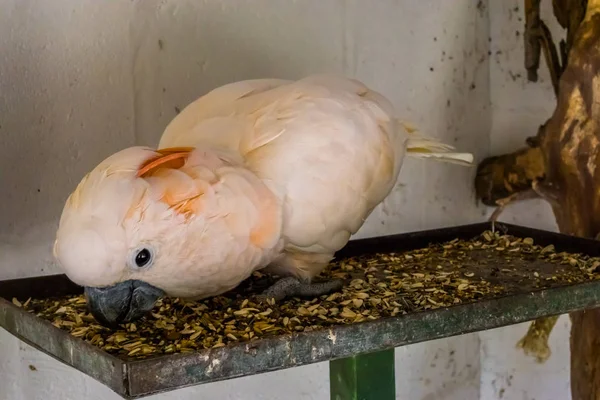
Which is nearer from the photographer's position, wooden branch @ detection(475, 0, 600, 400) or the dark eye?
the dark eye

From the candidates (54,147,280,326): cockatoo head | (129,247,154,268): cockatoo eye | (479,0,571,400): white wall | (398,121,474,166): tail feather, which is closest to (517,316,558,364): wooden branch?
(479,0,571,400): white wall

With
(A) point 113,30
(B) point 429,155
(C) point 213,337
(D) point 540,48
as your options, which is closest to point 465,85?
(D) point 540,48

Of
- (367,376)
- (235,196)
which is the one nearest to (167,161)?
(235,196)

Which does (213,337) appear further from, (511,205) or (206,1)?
(511,205)

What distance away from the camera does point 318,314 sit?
106cm

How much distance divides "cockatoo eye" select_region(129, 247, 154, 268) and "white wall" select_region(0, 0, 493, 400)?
1.54 feet

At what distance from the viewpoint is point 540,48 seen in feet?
5.55

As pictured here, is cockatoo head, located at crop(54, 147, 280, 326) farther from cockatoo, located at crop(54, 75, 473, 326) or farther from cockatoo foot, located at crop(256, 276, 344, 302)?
cockatoo foot, located at crop(256, 276, 344, 302)

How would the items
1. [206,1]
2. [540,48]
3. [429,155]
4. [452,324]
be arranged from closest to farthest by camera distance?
1. [452,324]
2. [429,155]
3. [206,1]
4. [540,48]

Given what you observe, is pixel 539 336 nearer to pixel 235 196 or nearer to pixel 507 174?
pixel 507 174

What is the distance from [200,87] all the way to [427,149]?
1.41 feet

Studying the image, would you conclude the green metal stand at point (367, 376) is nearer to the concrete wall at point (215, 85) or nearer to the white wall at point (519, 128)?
the concrete wall at point (215, 85)

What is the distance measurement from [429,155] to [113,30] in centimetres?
57

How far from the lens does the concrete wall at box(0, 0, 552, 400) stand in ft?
4.39
